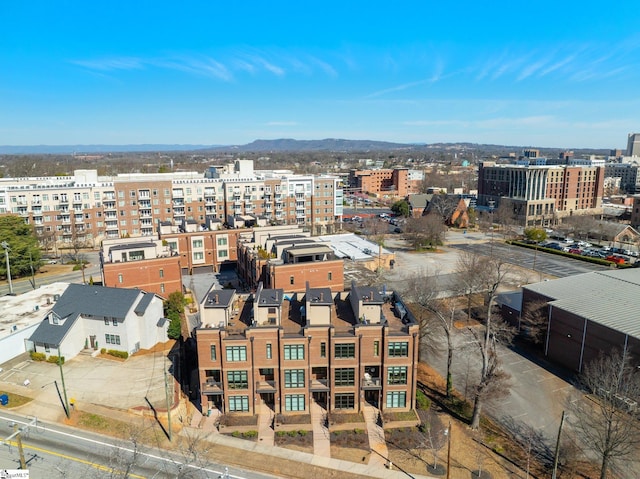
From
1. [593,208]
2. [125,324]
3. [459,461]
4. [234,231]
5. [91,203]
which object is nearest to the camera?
[459,461]

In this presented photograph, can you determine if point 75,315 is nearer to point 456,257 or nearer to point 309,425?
point 309,425

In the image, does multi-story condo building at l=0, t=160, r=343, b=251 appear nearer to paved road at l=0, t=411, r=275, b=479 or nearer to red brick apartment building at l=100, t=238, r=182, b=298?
red brick apartment building at l=100, t=238, r=182, b=298

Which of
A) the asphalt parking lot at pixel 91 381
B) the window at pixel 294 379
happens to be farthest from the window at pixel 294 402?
the asphalt parking lot at pixel 91 381

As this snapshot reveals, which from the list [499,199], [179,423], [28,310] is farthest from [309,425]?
[499,199]

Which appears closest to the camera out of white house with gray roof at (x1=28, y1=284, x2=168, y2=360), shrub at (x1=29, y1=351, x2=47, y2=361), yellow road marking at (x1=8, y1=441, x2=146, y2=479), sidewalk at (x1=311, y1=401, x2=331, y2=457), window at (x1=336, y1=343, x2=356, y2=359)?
yellow road marking at (x1=8, y1=441, x2=146, y2=479)

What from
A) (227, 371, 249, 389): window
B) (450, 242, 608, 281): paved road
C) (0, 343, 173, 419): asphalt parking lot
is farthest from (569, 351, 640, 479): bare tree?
(450, 242, 608, 281): paved road

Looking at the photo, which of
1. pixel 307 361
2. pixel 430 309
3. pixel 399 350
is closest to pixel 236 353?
pixel 307 361

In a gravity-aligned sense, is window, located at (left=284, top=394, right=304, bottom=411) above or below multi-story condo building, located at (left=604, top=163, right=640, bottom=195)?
below
